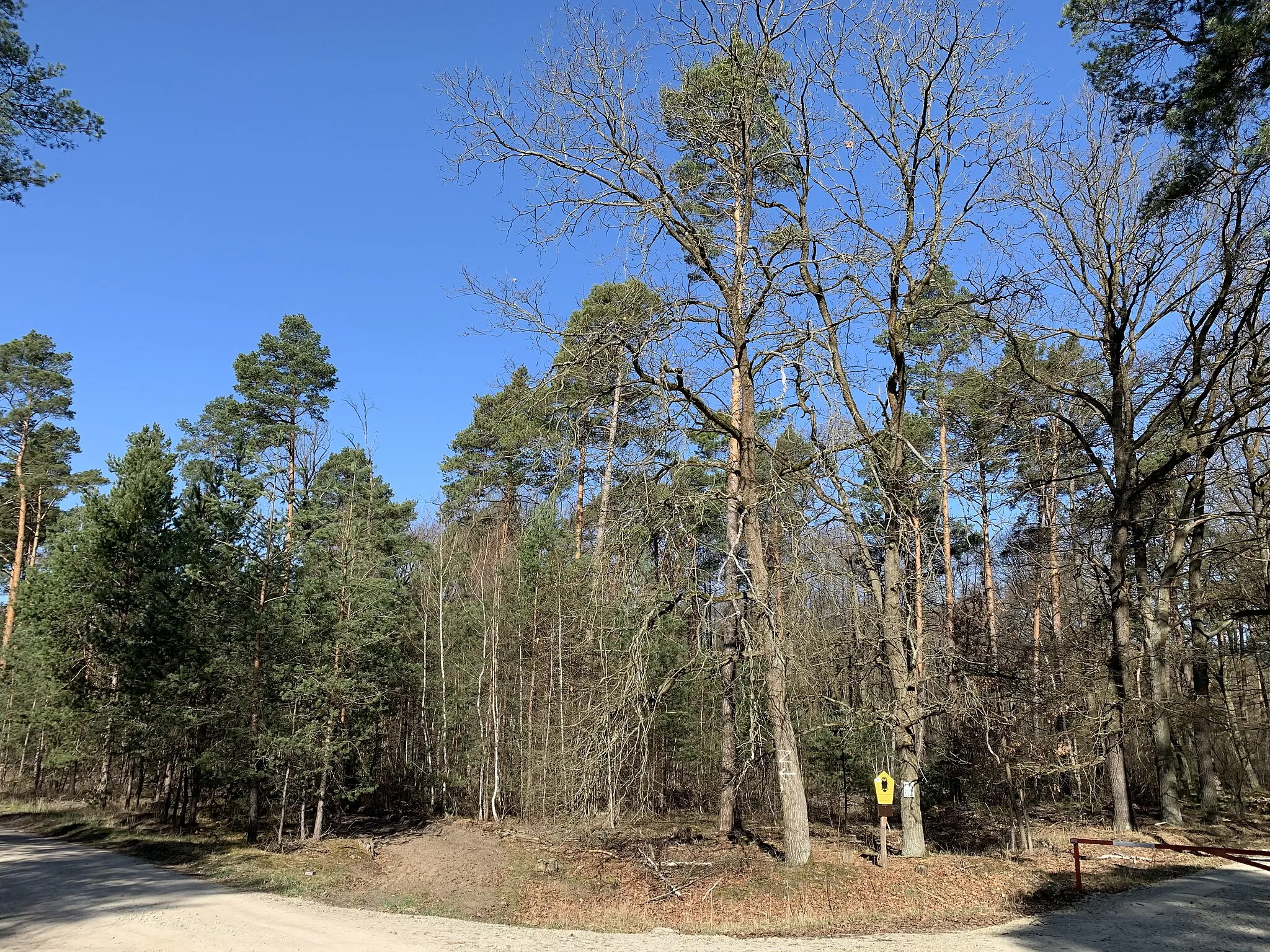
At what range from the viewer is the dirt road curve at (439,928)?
7.77 metres

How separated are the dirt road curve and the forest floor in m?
0.66

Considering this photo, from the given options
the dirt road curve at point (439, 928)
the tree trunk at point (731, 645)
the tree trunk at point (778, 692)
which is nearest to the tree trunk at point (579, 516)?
the tree trunk at point (731, 645)

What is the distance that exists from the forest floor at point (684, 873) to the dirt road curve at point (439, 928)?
66 cm

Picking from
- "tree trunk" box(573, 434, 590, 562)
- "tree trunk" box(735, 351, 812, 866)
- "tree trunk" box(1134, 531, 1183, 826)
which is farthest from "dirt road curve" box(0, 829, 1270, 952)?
"tree trunk" box(573, 434, 590, 562)

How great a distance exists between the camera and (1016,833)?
42.7 ft

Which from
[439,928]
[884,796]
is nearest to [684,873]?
[884,796]

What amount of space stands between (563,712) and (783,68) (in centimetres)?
1613

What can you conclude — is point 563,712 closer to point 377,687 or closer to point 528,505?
point 377,687

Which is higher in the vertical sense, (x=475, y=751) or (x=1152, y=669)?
(x=1152, y=669)

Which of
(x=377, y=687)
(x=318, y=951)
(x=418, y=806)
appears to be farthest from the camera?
(x=418, y=806)

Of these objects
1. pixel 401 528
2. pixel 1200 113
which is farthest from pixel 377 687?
pixel 1200 113

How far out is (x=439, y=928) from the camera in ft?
30.6

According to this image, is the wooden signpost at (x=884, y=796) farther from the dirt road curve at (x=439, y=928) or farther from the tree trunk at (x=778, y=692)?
the dirt road curve at (x=439, y=928)

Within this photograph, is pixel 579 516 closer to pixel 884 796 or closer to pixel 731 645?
pixel 731 645
